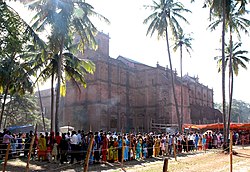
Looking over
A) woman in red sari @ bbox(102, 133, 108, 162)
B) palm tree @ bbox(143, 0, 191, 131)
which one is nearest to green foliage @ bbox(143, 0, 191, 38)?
palm tree @ bbox(143, 0, 191, 131)

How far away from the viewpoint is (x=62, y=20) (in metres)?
17.7

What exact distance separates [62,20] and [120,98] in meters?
36.6

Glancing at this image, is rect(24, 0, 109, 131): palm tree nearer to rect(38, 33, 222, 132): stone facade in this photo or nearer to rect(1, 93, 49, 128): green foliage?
rect(1, 93, 49, 128): green foliage

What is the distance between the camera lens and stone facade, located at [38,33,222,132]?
48.4 m

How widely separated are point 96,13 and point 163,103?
122ft

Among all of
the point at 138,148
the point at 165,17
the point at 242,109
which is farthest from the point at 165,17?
the point at 242,109

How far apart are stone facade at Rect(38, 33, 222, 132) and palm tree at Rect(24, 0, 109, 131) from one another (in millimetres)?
26662

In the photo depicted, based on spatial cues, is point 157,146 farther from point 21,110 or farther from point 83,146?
point 21,110

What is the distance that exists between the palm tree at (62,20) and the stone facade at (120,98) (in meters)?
26.7

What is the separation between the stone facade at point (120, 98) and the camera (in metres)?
48.4

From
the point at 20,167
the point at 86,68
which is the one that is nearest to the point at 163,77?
the point at 86,68

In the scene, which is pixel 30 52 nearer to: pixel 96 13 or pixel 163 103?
pixel 96 13

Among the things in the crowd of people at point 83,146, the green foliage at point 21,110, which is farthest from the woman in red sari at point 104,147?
the green foliage at point 21,110

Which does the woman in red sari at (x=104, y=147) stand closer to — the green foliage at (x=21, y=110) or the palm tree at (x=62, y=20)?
the palm tree at (x=62, y=20)
